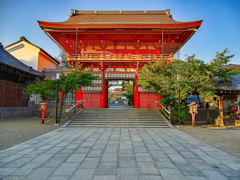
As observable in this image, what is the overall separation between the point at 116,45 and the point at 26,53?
13.4m

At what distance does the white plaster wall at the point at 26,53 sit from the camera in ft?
65.9

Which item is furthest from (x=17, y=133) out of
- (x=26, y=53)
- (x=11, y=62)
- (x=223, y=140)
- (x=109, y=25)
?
(x=26, y=53)

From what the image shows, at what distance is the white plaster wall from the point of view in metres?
20.1

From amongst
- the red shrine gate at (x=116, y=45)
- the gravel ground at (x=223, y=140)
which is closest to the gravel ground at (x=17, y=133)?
the red shrine gate at (x=116, y=45)

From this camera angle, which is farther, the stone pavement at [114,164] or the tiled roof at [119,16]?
the tiled roof at [119,16]

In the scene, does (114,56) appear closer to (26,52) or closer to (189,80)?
(189,80)

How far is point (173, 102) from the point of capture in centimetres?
1137

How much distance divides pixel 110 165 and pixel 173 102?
914 centimetres

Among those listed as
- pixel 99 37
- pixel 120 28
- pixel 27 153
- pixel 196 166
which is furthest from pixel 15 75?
pixel 196 166

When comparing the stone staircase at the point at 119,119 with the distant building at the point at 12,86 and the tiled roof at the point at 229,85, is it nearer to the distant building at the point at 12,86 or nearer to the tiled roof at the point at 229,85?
the tiled roof at the point at 229,85

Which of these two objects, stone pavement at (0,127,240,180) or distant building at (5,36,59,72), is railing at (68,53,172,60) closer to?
distant building at (5,36,59,72)

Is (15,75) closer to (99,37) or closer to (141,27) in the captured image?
(99,37)

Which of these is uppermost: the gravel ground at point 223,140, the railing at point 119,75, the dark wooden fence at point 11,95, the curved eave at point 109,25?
the curved eave at point 109,25

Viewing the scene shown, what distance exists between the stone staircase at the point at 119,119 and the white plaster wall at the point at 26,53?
12.8m
